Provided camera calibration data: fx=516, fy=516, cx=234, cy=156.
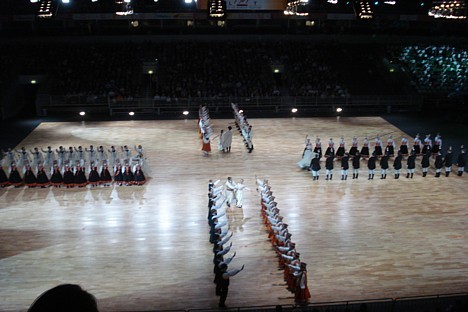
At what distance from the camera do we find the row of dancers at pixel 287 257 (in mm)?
11227

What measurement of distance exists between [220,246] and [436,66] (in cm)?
3305

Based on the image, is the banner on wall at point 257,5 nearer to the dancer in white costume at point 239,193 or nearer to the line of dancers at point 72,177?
the line of dancers at point 72,177

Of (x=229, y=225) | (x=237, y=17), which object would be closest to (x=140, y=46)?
(x=237, y=17)

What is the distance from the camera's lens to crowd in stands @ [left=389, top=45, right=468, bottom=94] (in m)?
36.9

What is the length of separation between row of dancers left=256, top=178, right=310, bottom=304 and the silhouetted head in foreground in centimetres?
945

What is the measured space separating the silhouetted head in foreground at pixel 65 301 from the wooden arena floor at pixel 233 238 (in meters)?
9.40

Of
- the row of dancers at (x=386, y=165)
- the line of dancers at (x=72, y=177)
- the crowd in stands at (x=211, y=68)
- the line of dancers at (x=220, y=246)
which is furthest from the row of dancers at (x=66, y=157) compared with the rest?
the crowd in stands at (x=211, y=68)

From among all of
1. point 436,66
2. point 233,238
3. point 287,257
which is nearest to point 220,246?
point 287,257

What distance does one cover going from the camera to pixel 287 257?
11703 millimetres

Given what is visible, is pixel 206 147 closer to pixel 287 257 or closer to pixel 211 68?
pixel 287 257

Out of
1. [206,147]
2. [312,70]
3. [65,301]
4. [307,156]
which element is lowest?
[307,156]

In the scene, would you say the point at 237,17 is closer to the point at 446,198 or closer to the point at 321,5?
the point at 321,5

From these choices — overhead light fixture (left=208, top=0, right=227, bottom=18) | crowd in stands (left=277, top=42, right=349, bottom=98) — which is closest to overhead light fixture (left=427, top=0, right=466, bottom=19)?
overhead light fixture (left=208, top=0, right=227, bottom=18)

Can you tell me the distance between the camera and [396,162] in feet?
65.1
